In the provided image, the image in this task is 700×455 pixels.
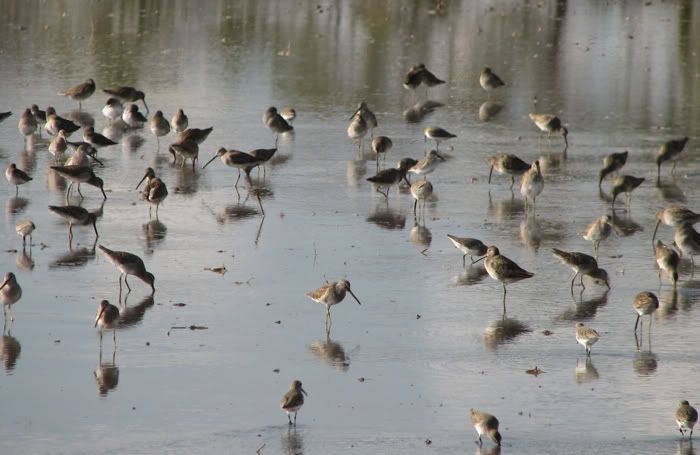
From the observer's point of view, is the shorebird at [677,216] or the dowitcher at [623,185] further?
the dowitcher at [623,185]

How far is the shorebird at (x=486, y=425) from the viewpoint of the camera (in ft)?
34.3

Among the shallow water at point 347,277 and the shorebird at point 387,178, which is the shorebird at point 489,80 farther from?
the shorebird at point 387,178

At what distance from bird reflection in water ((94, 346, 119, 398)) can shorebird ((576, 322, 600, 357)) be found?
4359mm

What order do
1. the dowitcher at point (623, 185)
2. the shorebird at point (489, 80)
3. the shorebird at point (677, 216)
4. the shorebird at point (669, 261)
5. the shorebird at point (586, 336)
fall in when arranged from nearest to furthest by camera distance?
the shorebird at point (586, 336) → the shorebird at point (669, 261) → the shorebird at point (677, 216) → the dowitcher at point (623, 185) → the shorebird at point (489, 80)

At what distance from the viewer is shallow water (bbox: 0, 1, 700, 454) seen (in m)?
11.2

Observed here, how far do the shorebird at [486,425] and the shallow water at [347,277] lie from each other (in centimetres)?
15

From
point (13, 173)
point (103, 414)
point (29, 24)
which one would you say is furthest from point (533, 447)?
point (29, 24)

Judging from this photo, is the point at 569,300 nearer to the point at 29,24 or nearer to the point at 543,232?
the point at 543,232

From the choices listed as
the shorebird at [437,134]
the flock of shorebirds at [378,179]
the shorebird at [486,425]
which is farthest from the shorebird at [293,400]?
the shorebird at [437,134]

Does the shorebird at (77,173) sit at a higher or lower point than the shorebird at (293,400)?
higher

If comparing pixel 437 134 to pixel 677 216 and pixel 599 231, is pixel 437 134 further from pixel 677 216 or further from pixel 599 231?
pixel 599 231

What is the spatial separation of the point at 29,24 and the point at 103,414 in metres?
31.6

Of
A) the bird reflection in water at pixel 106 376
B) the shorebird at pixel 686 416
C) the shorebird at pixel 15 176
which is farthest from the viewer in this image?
the shorebird at pixel 15 176

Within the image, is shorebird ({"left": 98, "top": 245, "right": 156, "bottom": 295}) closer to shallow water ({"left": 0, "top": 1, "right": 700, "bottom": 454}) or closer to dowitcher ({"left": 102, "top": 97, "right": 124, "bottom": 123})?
shallow water ({"left": 0, "top": 1, "right": 700, "bottom": 454})
